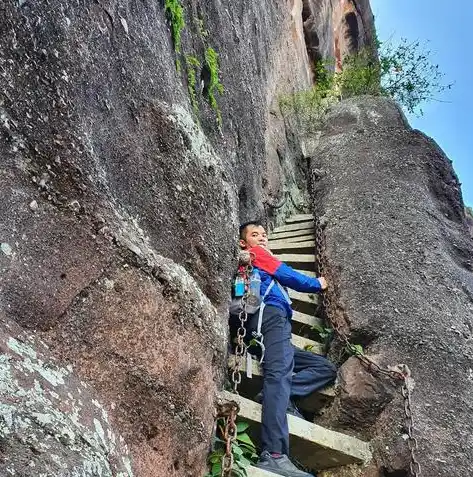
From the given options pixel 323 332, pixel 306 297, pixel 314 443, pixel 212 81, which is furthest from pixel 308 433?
pixel 212 81

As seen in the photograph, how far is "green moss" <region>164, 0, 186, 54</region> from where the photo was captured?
418 cm

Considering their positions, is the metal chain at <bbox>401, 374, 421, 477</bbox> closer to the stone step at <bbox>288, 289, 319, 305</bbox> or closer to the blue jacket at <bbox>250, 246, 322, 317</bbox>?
the blue jacket at <bbox>250, 246, 322, 317</bbox>

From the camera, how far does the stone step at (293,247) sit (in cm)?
691

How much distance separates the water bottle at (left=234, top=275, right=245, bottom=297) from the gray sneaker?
123 centimetres

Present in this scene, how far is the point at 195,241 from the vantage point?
381cm

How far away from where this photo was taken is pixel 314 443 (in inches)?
154

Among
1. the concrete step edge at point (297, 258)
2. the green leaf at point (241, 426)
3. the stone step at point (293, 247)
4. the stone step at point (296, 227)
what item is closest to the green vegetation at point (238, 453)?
the green leaf at point (241, 426)

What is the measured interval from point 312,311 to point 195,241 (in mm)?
2370

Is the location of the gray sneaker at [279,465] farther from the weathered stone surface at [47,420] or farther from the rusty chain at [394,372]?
the weathered stone surface at [47,420]

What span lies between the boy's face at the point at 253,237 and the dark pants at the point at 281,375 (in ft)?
2.56

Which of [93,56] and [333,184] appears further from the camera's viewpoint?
[333,184]

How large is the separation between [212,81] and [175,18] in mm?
751

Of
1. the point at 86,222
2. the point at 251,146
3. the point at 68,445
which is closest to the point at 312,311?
the point at 251,146

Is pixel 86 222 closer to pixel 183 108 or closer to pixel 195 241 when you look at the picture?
pixel 195 241
